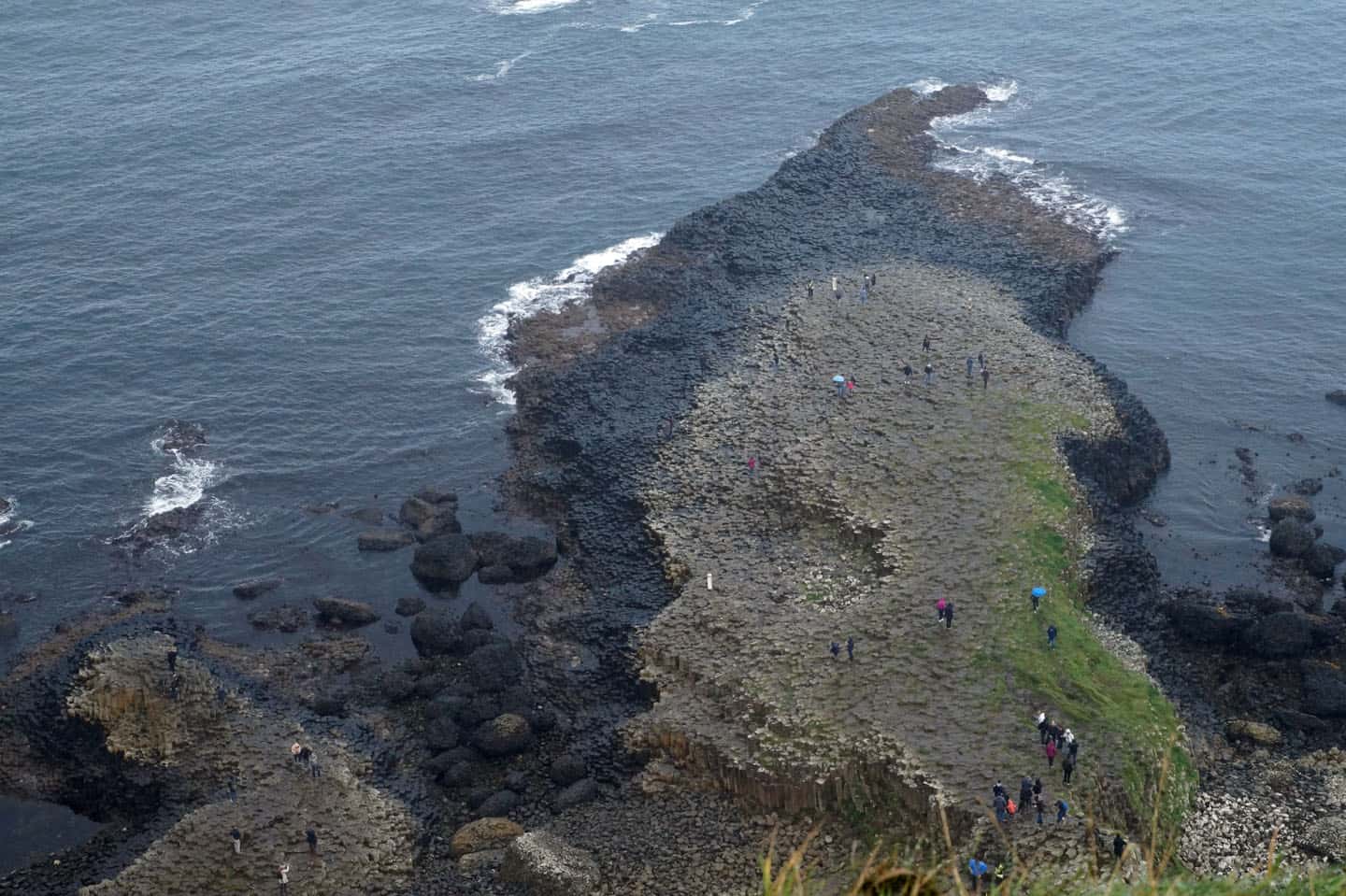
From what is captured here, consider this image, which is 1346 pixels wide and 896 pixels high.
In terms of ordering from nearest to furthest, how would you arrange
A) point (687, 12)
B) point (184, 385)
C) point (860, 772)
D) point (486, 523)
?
point (860, 772) < point (486, 523) < point (184, 385) < point (687, 12)

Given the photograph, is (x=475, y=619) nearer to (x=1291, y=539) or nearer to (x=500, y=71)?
(x=1291, y=539)

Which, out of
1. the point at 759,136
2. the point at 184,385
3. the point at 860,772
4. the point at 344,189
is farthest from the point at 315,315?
the point at 860,772

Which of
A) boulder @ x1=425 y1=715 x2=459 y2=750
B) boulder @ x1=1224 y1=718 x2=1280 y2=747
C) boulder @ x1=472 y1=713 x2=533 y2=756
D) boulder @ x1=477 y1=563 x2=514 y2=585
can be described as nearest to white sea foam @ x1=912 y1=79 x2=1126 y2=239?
boulder @ x1=1224 y1=718 x2=1280 y2=747

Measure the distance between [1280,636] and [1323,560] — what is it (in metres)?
9.85

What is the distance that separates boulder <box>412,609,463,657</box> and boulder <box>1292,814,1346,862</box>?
15.4m

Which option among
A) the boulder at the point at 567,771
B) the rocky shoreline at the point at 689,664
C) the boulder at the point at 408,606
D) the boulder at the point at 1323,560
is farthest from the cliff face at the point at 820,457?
the boulder at the point at 1323,560

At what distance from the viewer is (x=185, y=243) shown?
358ft

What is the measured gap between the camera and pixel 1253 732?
6088 cm

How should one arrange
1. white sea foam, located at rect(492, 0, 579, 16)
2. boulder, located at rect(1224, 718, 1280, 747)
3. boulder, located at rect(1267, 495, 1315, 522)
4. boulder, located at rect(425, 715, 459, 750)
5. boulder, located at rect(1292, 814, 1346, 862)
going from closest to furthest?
1. boulder, located at rect(1292, 814, 1346, 862)
2. boulder, located at rect(1224, 718, 1280, 747)
3. boulder, located at rect(425, 715, 459, 750)
4. boulder, located at rect(1267, 495, 1315, 522)
5. white sea foam, located at rect(492, 0, 579, 16)

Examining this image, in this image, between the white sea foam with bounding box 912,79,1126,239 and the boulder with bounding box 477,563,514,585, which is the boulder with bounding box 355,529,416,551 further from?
the white sea foam with bounding box 912,79,1126,239

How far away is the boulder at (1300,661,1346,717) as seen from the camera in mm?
61969

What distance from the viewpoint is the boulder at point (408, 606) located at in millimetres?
72188

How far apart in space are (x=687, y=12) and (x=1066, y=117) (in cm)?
4969

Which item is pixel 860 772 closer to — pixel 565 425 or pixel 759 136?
pixel 565 425
